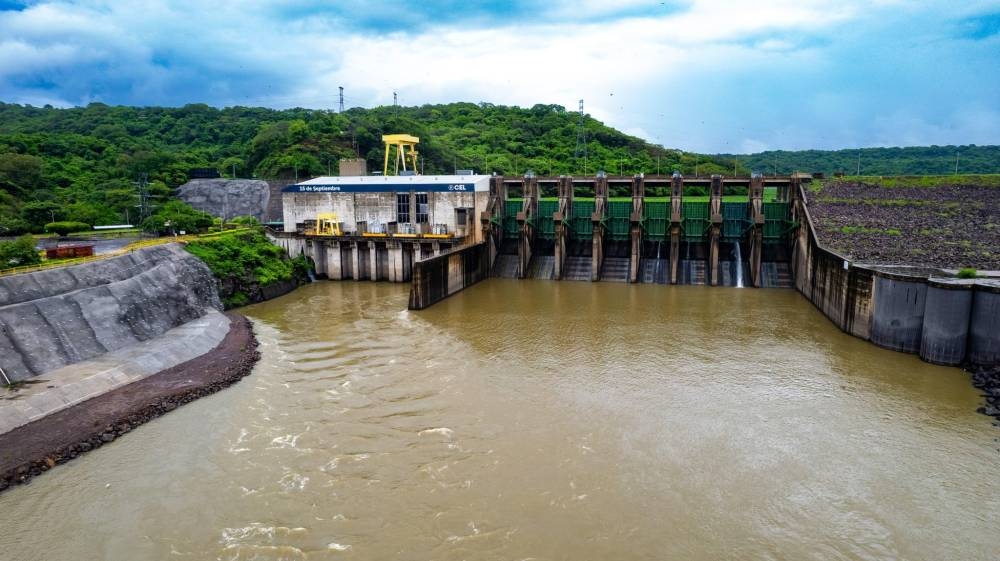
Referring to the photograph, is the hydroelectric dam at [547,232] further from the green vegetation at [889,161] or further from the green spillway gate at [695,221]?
the green vegetation at [889,161]

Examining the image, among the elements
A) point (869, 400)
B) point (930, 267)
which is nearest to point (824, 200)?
point (930, 267)

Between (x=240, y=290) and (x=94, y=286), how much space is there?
9845 mm

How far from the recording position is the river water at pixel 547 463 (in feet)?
42.9

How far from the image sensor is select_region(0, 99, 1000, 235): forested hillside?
49.4m

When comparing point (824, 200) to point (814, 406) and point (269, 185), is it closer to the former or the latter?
point (814, 406)

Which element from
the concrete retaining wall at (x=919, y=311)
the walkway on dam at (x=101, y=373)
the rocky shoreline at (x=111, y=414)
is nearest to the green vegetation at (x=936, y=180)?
the concrete retaining wall at (x=919, y=311)

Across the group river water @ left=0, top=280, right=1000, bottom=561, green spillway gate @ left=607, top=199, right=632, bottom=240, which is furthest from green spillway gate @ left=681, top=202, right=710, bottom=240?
river water @ left=0, top=280, right=1000, bottom=561

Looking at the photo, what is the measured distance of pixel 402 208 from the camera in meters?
44.2

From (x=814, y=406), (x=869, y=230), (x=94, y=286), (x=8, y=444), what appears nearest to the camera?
(x=8, y=444)

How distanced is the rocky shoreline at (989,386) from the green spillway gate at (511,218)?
28.7 m

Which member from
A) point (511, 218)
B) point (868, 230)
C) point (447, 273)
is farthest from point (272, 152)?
point (868, 230)

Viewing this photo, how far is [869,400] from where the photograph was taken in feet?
66.4

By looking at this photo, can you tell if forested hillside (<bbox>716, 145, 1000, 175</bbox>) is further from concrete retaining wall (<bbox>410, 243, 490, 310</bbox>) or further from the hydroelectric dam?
concrete retaining wall (<bbox>410, 243, 490, 310</bbox>)

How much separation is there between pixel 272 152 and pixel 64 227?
35.8 metres
